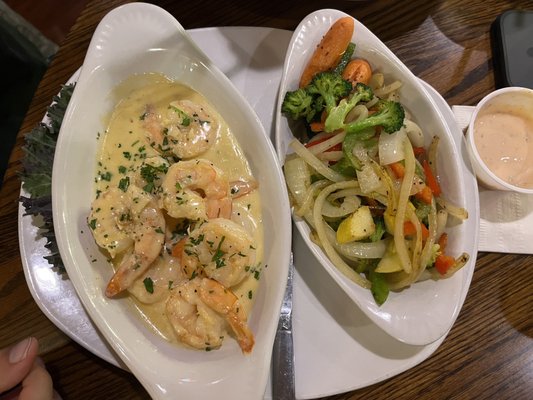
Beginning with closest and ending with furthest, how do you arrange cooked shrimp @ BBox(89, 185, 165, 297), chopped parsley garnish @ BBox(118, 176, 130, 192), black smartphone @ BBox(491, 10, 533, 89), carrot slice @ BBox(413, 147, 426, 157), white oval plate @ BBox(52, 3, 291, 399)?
1. white oval plate @ BBox(52, 3, 291, 399)
2. cooked shrimp @ BBox(89, 185, 165, 297)
3. chopped parsley garnish @ BBox(118, 176, 130, 192)
4. carrot slice @ BBox(413, 147, 426, 157)
5. black smartphone @ BBox(491, 10, 533, 89)

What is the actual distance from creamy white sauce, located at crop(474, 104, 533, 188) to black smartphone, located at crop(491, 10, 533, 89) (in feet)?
0.94

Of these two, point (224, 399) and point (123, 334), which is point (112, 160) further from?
point (224, 399)

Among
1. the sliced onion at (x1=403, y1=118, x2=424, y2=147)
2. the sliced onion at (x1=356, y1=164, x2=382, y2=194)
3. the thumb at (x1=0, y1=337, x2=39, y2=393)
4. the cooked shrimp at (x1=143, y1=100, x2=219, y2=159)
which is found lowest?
the sliced onion at (x1=403, y1=118, x2=424, y2=147)

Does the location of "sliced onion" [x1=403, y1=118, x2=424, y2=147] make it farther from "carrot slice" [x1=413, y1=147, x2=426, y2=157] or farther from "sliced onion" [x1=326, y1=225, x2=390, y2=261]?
"sliced onion" [x1=326, y1=225, x2=390, y2=261]

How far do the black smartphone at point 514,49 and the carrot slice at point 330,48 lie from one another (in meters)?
0.83

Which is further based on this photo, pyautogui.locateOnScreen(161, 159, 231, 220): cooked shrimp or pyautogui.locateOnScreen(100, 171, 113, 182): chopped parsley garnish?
pyautogui.locateOnScreen(100, 171, 113, 182): chopped parsley garnish

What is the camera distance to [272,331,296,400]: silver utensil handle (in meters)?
1.78

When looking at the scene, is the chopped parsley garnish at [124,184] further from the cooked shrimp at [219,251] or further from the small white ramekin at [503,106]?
the small white ramekin at [503,106]

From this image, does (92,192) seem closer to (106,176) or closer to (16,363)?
(106,176)

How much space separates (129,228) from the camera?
174cm

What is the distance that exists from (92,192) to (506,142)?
1.69 m

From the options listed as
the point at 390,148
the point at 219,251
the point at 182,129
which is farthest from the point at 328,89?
the point at 219,251

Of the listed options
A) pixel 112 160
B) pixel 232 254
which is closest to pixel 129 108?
pixel 112 160

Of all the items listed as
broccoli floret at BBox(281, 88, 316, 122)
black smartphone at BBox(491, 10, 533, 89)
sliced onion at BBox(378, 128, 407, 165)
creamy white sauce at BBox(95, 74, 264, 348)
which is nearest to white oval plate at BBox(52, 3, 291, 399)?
creamy white sauce at BBox(95, 74, 264, 348)
